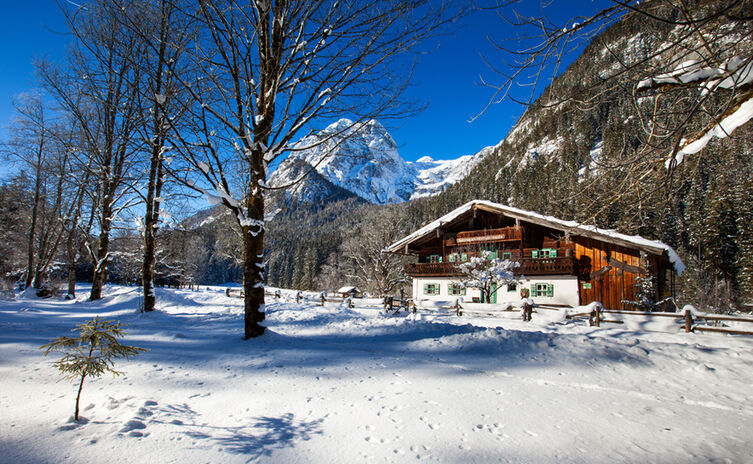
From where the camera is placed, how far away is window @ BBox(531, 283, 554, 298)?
21.7 m

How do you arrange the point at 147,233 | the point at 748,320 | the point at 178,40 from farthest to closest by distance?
the point at 147,233 < the point at 748,320 < the point at 178,40

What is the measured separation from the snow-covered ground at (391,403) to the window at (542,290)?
1745cm

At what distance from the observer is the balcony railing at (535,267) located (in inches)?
816

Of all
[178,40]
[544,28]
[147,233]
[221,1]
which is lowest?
[147,233]

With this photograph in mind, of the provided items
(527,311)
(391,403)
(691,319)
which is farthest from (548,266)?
(391,403)

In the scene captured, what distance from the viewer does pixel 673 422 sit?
316cm

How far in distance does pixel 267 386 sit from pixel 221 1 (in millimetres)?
6818

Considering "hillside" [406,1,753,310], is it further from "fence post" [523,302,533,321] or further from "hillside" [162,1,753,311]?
"fence post" [523,302,533,321]

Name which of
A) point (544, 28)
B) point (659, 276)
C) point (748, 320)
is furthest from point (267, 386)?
point (659, 276)

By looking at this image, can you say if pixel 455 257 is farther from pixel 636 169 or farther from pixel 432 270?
pixel 636 169

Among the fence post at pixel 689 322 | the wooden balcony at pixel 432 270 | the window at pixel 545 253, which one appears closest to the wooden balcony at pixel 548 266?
the window at pixel 545 253

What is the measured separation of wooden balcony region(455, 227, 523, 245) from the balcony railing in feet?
6.02

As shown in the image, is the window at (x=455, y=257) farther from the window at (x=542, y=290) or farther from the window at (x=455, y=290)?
the window at (x=542, y=290)

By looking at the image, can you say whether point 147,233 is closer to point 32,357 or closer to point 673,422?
point 32,357
